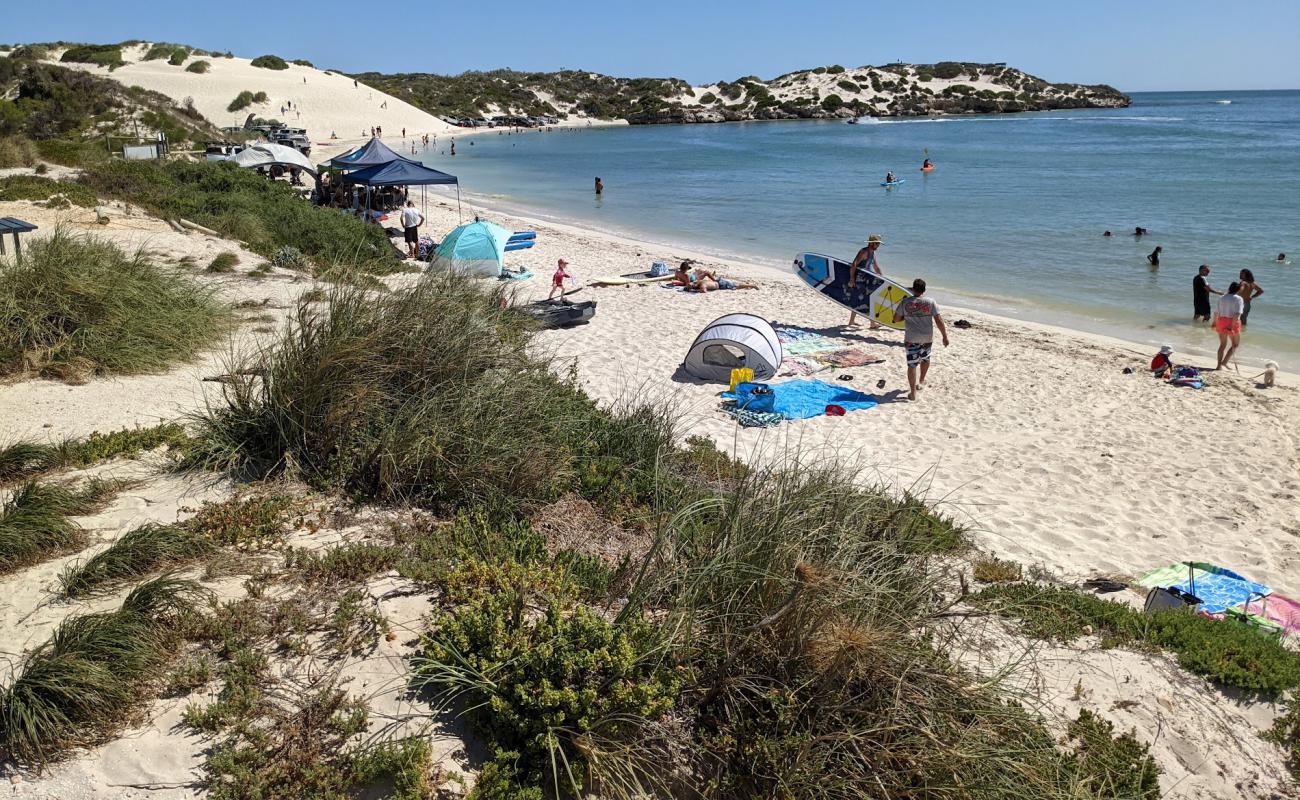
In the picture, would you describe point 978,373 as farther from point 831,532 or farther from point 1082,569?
point 831,532

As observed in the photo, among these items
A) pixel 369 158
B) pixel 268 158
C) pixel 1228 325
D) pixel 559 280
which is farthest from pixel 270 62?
pixel 1228 325

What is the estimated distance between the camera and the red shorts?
41.2ft

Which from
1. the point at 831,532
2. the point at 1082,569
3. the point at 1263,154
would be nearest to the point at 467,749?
the point at 831,532

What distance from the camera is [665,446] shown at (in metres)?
6.36

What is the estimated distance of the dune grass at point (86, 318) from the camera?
7203mm

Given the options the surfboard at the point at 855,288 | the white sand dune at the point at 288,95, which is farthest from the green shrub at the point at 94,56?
the surfboard at the point at 855,288

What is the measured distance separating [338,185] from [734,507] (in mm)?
22775

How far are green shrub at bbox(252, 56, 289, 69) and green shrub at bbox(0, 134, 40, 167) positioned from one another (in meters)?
69.7

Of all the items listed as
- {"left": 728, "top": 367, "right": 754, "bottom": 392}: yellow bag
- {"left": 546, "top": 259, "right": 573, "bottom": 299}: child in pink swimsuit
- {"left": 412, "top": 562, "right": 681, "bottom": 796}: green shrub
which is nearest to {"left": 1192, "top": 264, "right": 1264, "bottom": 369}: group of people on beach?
{"left": 728, "top": 367, "right": 754, "bottom": 392}: yellow bag

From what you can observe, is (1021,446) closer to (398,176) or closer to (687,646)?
(687,646)

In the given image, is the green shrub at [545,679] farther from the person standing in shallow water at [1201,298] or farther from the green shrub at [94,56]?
the green shrub at [94,56]

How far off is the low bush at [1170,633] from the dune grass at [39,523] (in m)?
4.85

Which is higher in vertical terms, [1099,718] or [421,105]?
[421,105]

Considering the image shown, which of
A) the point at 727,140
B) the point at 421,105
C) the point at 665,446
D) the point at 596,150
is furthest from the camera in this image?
the point at 421,105
